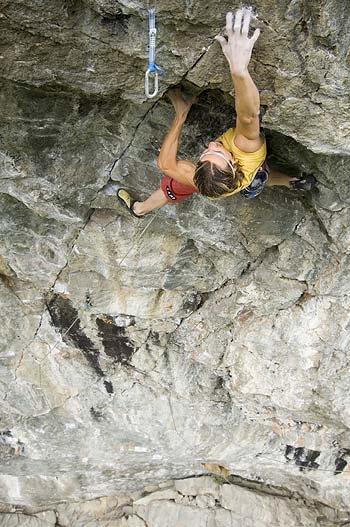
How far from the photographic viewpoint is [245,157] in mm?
3008

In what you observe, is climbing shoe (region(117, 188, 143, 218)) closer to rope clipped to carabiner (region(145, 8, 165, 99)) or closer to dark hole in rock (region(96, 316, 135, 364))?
rope clipped to carabiner (region(145, 8, 165, 99))

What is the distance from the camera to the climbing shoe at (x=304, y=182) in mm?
3682

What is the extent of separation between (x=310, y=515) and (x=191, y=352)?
379cm

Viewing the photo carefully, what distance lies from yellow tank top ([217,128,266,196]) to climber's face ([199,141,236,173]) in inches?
3.3

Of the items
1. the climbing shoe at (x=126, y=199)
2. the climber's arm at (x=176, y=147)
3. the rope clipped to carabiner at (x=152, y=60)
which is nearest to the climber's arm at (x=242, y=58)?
the rope clipped to carabiner at (x=152, y=60)

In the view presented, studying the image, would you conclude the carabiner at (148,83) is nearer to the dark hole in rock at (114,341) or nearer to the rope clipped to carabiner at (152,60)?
the rope clipped to carabiner at (152,60)

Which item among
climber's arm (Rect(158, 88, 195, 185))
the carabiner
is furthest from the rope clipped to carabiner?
climber's arm (Rect(158, 88, 195, 185))

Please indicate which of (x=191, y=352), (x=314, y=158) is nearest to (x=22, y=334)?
(x=191, y=352)

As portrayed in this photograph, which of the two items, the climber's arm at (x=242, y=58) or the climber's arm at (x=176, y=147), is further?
the climber's arm at (x=176, y=147)

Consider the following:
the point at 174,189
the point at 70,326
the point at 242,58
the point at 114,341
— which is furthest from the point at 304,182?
the point at 70,326

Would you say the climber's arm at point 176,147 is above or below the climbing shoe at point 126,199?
above

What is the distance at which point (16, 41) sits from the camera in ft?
9.06

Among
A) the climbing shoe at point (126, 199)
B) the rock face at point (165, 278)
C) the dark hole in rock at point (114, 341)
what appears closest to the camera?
the rock face at point (165, 278)

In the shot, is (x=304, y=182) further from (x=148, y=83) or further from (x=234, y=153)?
(x=148, y=83)
